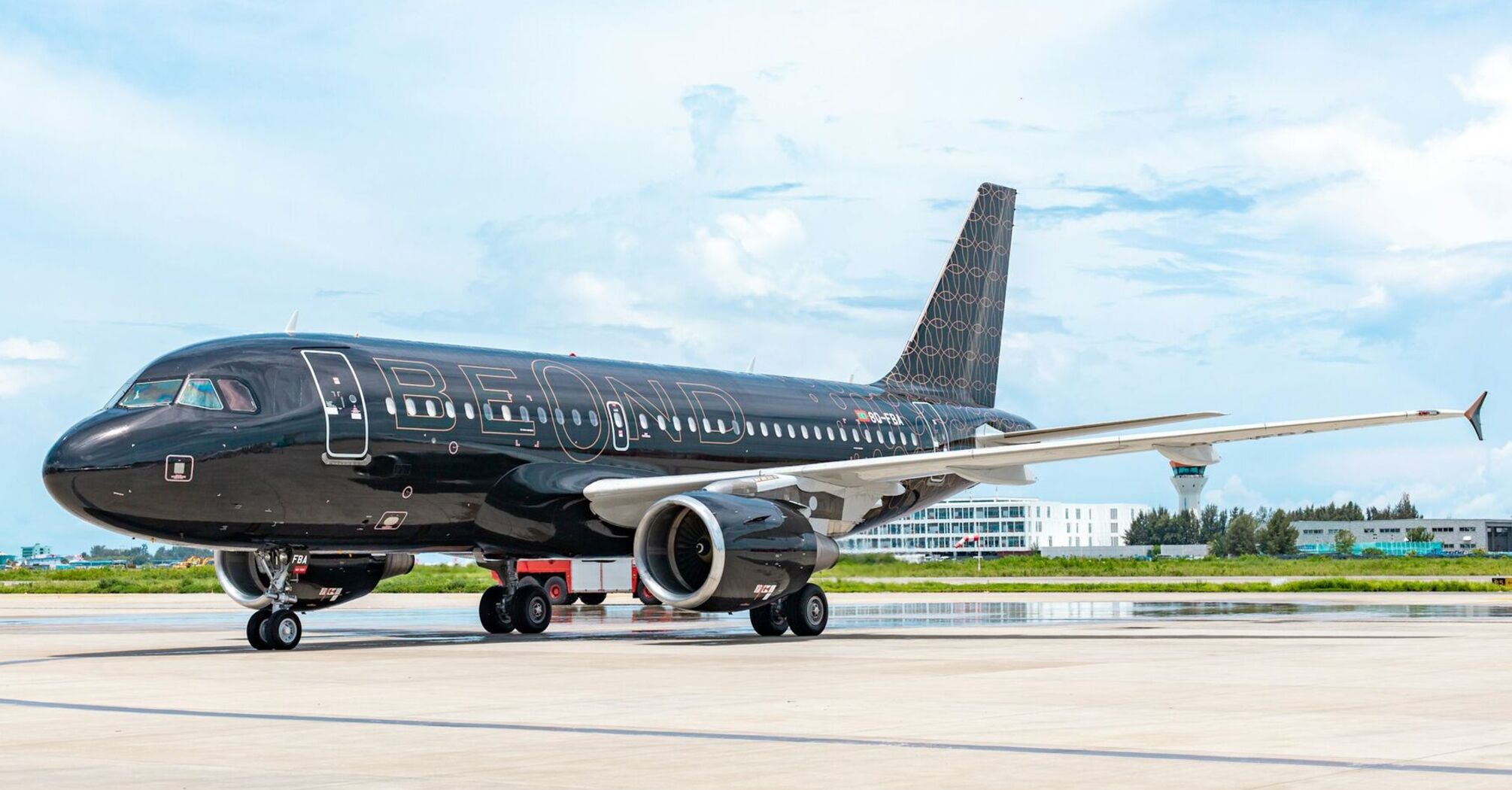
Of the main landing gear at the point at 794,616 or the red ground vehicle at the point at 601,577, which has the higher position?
the red ground vehicle at the point at 601,577

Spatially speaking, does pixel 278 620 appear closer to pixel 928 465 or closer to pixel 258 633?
pixel 258 633

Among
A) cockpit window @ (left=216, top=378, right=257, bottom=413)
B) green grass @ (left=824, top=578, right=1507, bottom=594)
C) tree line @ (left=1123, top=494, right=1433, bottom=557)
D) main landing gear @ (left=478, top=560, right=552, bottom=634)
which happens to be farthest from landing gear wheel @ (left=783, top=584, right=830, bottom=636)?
tree line @ (left=1123, top=494, right=1433, bottom=557)

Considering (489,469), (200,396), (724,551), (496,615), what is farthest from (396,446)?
(496,615)

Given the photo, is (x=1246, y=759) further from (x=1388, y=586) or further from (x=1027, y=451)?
(x=1388, y=586)

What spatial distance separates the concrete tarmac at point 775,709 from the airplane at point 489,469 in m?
1.04

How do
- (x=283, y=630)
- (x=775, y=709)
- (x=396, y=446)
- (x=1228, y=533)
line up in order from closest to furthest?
(x=775, y=709) → (x=283, y=630) → (x=396, y=446) → (x=1228, y=533)

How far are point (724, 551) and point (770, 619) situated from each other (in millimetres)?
3016

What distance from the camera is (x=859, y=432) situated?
3034 centimetres

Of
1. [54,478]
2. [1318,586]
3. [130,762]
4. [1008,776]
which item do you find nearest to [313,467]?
[54,478]

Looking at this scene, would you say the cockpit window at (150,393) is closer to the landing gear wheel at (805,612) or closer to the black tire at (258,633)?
the black tire at (258,633)

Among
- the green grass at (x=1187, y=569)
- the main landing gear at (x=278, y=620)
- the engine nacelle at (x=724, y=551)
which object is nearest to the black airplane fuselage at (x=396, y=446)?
the main landing gear at (x=278, y=620)

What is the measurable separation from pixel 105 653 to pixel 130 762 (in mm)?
12653

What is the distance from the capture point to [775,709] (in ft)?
41.3

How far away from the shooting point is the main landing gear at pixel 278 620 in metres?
20.9
